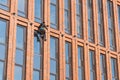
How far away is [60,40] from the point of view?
27.9 metres

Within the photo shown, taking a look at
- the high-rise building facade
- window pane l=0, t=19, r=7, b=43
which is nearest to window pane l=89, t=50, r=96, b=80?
the high-rise building facade

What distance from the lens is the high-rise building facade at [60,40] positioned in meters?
24.8

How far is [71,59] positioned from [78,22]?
3.68 m

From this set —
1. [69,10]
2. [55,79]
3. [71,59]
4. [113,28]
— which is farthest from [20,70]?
[113,28]

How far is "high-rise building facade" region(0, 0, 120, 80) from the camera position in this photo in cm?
2483

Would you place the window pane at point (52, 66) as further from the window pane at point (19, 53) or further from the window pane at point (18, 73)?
the window pane at point (18, 73)

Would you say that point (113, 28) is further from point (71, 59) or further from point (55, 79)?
point (55, 79)

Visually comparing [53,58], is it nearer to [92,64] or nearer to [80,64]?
[80,64]

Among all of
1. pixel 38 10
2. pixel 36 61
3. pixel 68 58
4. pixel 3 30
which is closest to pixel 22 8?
pixel 38 10

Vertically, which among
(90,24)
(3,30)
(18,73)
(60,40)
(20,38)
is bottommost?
(18,73)

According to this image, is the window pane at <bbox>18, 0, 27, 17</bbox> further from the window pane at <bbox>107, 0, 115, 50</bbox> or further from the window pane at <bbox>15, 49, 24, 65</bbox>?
the window pane at <bbox>107, 0, 115, 50</bbox>

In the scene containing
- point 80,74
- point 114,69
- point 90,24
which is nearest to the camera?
point 80,74

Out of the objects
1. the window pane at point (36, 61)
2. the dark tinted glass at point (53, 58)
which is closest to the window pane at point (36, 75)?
the window pane at point (36, 61)

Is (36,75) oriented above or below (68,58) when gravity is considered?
below
